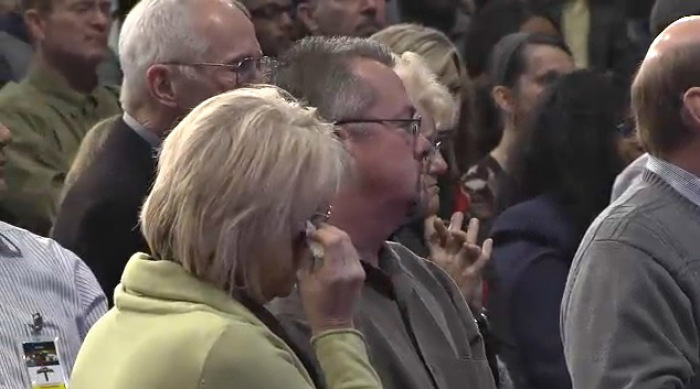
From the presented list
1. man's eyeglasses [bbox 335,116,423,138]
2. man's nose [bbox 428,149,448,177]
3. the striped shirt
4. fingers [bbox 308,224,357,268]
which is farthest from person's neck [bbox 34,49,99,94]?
fingers [bbox 308,224,357,268]

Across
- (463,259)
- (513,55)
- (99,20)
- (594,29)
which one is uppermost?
(463,259)

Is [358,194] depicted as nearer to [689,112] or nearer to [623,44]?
[689,112]

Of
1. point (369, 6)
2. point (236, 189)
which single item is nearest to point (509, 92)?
point (369, 6)

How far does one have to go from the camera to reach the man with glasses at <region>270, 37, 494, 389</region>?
3166 millimetres

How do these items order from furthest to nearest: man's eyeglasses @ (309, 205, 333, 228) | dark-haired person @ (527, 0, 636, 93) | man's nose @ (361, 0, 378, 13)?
dark-haired person @ (527, 0, 636, 93), man's nose @ (361, 0, 378, 13), man's eyeglasses @ (309, 205, 333, 228)

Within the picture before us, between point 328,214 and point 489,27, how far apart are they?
483 centimetres

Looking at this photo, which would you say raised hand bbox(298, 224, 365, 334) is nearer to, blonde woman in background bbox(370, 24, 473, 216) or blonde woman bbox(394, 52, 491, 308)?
blonde woman bbox(394, 52, 491, 308)

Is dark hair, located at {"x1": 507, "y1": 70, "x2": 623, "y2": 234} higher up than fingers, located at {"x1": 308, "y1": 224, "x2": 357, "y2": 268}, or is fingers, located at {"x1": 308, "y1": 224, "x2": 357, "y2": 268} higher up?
fingers, located at {"x1": 308, "y1": 224, "x2": 357, "y2": 268}

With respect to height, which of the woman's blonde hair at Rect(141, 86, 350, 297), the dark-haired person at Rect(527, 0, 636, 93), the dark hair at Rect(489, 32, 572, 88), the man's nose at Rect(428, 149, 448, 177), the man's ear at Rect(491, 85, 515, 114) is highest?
the woman's blonde hair at Rect(141, 86, 350, 297)

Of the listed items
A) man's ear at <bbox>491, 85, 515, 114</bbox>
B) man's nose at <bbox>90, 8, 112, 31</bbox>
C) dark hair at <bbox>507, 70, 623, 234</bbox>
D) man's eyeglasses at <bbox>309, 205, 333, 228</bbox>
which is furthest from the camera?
man's ear at <bbox>491, 85, 515, 114</bbox>

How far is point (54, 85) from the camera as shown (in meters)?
5.88

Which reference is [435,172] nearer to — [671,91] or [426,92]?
[426,92]

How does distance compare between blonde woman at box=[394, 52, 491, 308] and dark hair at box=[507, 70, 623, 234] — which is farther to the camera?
dark hair at box=[507, 70, 623, 234]

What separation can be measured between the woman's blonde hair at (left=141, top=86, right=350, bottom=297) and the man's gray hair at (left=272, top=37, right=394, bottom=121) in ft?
→ 2.14
